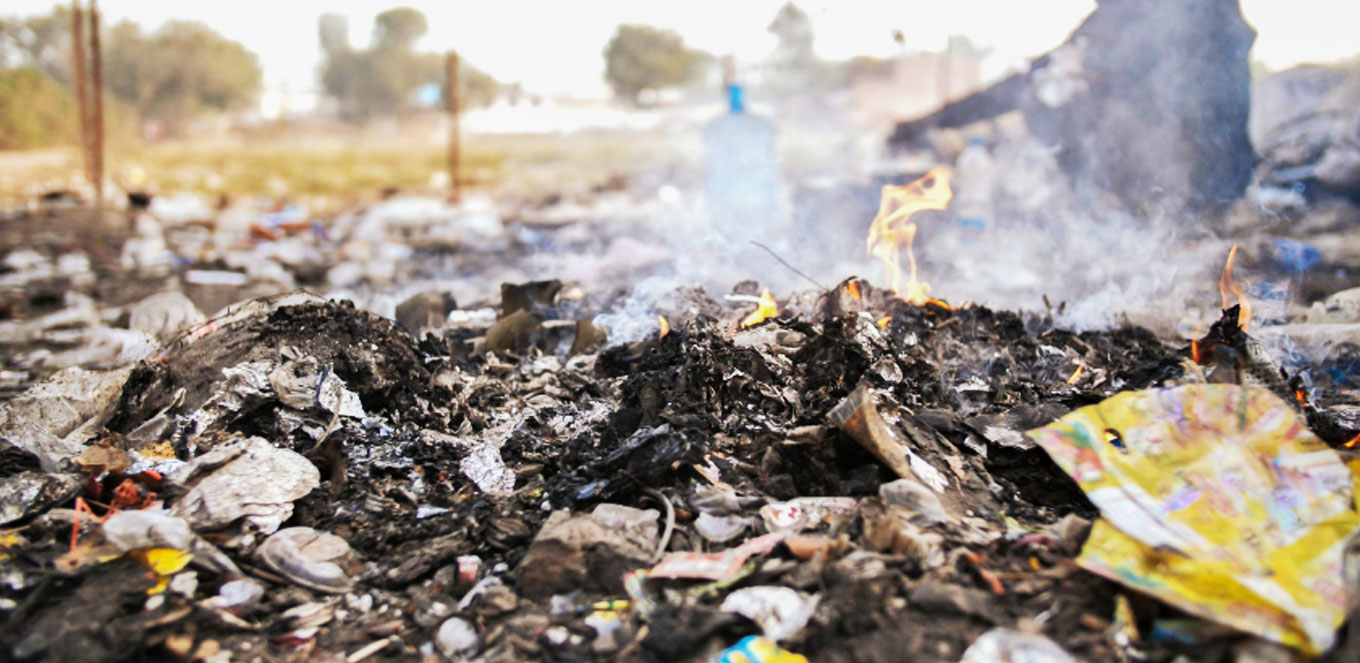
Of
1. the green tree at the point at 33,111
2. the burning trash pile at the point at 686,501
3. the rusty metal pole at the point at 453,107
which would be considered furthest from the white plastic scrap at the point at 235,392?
the green tree at the point at 33,111

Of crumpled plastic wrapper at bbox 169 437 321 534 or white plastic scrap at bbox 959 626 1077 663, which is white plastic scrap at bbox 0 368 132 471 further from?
white plastic scrap at bbox 959 626 1077 663

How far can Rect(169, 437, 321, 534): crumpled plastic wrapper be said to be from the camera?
2.78m

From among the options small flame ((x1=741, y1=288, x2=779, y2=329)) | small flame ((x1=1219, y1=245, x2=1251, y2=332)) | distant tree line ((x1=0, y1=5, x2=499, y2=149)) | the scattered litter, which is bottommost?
the scattered litter

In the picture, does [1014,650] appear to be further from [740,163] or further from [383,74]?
[383,74]

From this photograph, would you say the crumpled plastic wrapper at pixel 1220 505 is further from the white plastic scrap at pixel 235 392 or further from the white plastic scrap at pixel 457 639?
the white plastic scrap at pixel 235 392

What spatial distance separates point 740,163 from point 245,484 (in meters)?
8.15

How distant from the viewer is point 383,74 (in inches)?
1147

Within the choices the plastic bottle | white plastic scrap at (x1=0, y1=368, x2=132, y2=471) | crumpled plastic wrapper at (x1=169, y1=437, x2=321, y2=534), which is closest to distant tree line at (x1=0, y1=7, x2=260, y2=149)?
the plastic bottle

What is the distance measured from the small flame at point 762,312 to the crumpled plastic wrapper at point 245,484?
209 centimetres

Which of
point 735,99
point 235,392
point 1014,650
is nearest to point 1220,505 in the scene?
point 1014,650

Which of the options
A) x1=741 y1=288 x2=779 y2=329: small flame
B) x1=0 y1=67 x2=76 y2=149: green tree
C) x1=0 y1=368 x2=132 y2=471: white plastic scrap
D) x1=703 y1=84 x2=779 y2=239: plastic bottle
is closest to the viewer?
x1=0 y1=368 x2=132 y2=471: white plastic scrap

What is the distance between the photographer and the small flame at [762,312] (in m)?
4.19

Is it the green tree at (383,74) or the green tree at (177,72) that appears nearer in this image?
the green tree at (177,72)

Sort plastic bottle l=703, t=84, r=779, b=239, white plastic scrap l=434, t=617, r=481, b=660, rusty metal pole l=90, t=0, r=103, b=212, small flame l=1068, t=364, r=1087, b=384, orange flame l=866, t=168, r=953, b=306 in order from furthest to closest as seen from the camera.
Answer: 1. rusty metal pole l=90, t=0, r=103, b=212
2. plastic bottle l=703, t=84, r=779, b=239
3. orange flame l=866, t=168, r=953, b=306
4. small flame l=1068, t=364, r=1087, b=384
5. white plastic scrap l=434, t=617, r=481, b=660
